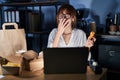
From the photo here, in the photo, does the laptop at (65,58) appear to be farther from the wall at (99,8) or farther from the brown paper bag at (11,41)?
the wall at (99,8)

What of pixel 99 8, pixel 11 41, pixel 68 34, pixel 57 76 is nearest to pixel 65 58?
pixel 57 76

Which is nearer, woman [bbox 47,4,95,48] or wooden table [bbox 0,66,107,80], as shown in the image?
Result: wooden table [bbox 0,66,107,80]

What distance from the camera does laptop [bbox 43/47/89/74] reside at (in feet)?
5.16

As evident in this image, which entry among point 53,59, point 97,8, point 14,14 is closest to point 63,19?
point 53,59

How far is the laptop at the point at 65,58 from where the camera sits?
157 cm

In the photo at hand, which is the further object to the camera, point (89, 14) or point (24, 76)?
point (89, 14)

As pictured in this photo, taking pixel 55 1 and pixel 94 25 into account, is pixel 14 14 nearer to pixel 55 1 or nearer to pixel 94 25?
pixel 55 1

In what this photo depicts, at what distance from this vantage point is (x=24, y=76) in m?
1.61

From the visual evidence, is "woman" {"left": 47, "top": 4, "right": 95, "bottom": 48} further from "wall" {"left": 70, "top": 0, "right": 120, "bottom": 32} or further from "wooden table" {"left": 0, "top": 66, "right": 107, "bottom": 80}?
"wooden table" {"left": 0, "top": 66, "right": 107, "bottom": 80}

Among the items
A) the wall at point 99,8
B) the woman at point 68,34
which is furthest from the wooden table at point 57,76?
the wall at point 99,8

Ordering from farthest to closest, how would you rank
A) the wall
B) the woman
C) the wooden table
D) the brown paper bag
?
the wall < the woman < the brown paper bag < the wooden table

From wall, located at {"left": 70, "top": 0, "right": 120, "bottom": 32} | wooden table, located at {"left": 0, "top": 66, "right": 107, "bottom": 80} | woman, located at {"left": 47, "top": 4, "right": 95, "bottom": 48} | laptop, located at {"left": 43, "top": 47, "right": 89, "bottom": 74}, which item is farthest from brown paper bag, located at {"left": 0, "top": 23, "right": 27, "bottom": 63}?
wall, located at {"left": 70, "top": 0, "right": 120, "bottom": 32}

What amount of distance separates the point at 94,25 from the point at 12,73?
1550mm

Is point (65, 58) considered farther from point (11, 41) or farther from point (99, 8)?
point (99, 8)
